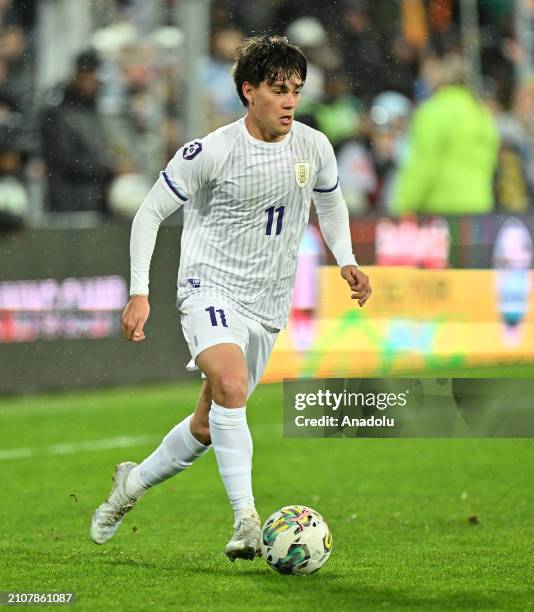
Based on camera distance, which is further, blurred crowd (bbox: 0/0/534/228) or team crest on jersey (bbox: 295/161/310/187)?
blurred crowd (bbox: 0/0/534/228)

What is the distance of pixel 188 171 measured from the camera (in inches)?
221

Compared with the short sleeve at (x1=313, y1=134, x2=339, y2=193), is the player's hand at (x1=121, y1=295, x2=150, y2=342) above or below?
below

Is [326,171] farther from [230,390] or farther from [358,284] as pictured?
[230,390]

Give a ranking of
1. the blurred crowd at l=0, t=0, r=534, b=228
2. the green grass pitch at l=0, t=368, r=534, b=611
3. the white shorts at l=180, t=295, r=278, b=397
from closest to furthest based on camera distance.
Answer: the green grass pitch at l=0, t=368, r=534, b=611
the white shorts at l=180, t=295, r=278, b=397
the blurred crowd at l=0, t=0, r=534, b=228

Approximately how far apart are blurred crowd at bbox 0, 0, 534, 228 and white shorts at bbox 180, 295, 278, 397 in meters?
5.67

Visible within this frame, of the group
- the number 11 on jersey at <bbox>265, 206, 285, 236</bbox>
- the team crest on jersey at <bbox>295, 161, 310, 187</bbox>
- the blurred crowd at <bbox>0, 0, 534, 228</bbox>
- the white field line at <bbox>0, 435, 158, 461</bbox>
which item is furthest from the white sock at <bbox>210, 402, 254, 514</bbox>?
the blurred crowd at <bbox>0, 0, 534, 228</bbox>

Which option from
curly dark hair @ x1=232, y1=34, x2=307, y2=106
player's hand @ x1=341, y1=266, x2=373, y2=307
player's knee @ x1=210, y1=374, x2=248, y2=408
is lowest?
player's knee @ x1=210, y1=374, x2=248, y2=408

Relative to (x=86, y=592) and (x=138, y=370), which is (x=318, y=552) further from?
(x=138, y=370)

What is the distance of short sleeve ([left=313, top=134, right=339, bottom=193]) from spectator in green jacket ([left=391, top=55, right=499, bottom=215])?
6580 millimetres

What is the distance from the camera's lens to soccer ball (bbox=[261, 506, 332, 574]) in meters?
5.30

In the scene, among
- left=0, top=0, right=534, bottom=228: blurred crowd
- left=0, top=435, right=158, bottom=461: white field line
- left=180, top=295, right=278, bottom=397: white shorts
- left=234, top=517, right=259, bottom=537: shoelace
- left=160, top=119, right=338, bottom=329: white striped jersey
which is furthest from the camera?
left=0, top=0, right=534, bottom=228: blurred crowd

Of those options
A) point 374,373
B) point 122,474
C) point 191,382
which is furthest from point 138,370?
point 122,474

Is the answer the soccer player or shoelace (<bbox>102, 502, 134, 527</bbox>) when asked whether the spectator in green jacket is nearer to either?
the soccer player

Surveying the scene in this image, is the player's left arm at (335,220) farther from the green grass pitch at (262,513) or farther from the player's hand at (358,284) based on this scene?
the green grass pitch at (262,513)
